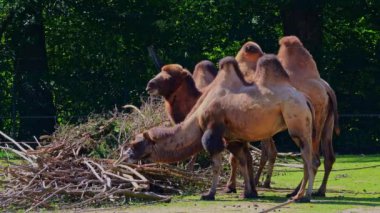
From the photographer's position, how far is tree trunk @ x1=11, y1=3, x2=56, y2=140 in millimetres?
25891

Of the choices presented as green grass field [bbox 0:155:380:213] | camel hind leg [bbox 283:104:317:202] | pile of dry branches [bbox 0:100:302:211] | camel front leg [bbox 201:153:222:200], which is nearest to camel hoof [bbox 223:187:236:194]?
green grass field [bbox 0:155:380:213]

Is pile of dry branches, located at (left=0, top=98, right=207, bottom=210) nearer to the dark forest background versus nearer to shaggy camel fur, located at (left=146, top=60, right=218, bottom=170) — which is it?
shaggy camel fur, located at (left=146, top=60, right=218, bottom=170)

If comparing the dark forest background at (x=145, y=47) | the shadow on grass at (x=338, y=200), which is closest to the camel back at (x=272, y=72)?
the shadow on grass at (x=338, y=200)

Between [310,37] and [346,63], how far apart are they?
1292 mm

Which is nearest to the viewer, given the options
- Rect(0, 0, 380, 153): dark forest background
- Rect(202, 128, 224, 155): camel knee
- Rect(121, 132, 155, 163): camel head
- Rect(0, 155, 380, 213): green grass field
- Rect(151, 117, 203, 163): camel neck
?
Rect(0, 155, 380, 213): green grass field

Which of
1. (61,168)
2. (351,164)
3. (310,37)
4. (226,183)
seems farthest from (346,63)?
(61,168)

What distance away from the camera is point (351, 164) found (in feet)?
64.6

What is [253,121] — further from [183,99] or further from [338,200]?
→ [183,99]

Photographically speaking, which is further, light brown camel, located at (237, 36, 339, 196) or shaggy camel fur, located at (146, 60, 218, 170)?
shaggy camel fur, located at (146, 60, 218, 170)

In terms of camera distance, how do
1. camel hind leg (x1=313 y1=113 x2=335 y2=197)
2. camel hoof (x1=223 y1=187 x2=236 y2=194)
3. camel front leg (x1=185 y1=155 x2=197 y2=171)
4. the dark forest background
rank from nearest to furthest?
camel hind leg (x1=313 y1=113 x2=335 y2=197)
camel hoof (x1=223 y1=187 x2=236 y2=194)
camel front leg (x1=185 y1=155 x2=197 y2=171)
the dark forest background

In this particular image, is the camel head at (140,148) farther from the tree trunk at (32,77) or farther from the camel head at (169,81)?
the tree trunk at (32,77)

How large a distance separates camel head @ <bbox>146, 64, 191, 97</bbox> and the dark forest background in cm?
1000

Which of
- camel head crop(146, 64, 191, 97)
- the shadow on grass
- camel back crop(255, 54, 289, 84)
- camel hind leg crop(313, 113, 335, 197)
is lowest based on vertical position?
the shadow on grass

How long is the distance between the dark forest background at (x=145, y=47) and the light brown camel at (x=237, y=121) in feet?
38.4
